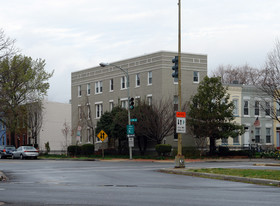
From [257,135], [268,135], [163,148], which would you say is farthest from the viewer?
[268,135]

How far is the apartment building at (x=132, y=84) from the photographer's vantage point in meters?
49.8

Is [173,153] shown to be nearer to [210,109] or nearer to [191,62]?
[210,109]

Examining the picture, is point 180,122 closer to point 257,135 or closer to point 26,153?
point 26,153

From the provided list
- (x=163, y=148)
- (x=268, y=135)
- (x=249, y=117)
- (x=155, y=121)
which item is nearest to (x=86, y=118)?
(x=155, y=121)

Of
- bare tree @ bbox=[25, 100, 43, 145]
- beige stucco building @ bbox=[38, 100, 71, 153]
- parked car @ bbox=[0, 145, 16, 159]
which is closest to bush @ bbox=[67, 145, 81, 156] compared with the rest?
parked car @ bbox=[0, 145, 16, 159]

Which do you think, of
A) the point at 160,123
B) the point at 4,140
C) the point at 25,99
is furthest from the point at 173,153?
the point at 4,140

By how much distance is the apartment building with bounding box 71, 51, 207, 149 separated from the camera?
4975 centimetres

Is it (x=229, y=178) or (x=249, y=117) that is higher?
(x=249, y=117)

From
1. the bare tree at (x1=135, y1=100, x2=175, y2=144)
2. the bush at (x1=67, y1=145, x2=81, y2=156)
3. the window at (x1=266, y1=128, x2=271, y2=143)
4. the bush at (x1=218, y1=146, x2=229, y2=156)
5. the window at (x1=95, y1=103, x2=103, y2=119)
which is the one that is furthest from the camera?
the window at (x1=95, y1=103, x2=103, y2=119)

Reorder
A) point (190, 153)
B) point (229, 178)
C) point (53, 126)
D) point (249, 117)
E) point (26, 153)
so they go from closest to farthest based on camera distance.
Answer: point (229, 178), point (190, 153), point (26, 153), point (249, 117), point (53, 126)

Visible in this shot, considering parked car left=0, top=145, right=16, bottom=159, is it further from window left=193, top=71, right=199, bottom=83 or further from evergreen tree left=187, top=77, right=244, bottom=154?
window left=193, top=71, right=199, bottom=83

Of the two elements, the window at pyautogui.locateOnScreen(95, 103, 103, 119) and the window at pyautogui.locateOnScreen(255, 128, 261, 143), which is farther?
the window at pyautogui.locateOnScreen(95, 103, 103, 119)

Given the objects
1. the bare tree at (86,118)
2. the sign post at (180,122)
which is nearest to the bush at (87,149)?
the bare tree at (86,118)

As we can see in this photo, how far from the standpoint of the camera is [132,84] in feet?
177
